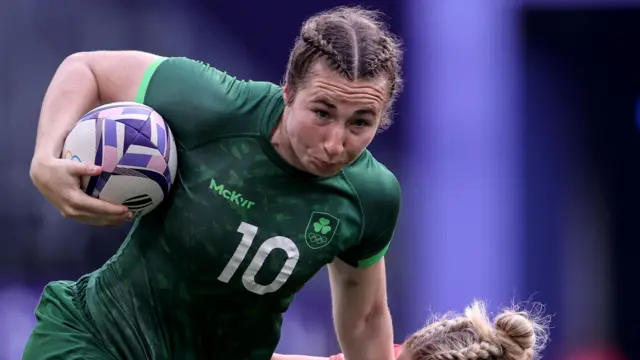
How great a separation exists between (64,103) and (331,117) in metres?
0.64

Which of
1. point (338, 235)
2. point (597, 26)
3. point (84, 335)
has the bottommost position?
point (84, 335)

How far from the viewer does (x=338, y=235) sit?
2609 millimetres

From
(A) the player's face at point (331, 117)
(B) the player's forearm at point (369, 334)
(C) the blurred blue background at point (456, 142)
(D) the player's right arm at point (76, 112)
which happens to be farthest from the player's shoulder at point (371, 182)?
(C) the blurred blue background at point (456, 142)

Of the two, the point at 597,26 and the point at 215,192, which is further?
the point at 597,26

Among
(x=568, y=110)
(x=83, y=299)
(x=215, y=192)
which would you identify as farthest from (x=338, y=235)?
(x=568, y=110)

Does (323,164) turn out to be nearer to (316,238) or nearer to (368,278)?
(316,238)

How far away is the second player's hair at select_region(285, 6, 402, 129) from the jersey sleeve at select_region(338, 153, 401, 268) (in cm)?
22

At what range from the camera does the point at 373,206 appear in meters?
2.65

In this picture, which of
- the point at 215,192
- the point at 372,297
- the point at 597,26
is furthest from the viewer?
the point at 597,26

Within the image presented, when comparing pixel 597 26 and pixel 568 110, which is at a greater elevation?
pixel 597 26

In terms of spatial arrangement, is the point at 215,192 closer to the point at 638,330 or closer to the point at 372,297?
the point at 372,297

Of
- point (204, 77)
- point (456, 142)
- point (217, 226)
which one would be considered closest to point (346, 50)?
point (204, 77)

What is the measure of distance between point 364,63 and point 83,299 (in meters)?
0.91

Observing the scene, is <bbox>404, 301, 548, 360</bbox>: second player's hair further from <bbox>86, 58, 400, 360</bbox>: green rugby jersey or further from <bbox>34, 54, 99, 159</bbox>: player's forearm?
<bbox>34, 54, 99, 159</bbox>: player's forearm
